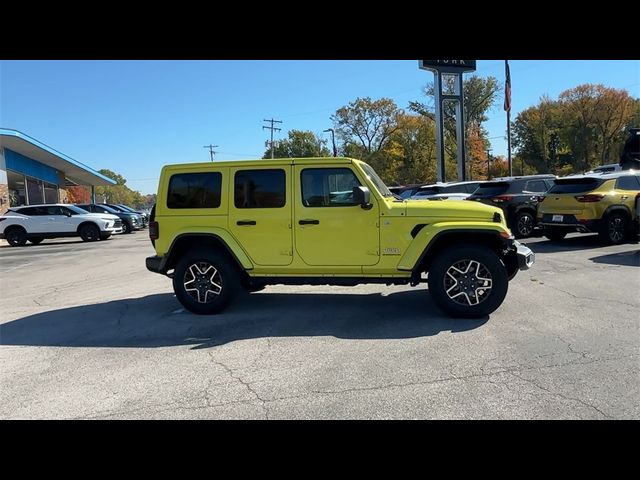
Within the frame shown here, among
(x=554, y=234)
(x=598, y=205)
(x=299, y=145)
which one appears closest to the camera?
(x=598, y=205)

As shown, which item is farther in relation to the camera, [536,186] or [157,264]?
[536,186]

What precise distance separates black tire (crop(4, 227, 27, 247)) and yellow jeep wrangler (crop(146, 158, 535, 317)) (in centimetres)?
1790

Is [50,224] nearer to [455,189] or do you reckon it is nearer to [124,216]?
[124,216]

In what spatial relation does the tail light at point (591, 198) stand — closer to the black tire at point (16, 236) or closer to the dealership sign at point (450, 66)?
the dealership sign at point (450, 66)

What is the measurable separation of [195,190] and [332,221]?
77.3 inches

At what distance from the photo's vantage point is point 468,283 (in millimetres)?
5422

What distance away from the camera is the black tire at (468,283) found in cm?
537

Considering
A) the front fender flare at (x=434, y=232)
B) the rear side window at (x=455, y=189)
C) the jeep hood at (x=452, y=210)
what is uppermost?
the rear side window at (x=455, y=189)

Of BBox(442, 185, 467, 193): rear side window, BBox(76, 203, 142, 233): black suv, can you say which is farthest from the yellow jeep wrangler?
BBox(76, 203, 142, 233): black suv

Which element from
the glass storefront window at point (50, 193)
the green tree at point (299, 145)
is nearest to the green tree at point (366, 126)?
the green tree at point (299, 145)

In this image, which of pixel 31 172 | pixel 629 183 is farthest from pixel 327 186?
pixel 31 172

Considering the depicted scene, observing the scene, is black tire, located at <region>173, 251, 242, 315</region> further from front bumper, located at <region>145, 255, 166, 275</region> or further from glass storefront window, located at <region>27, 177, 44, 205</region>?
glass storefront window, located at <region>27, 177, 44, 205</region>
